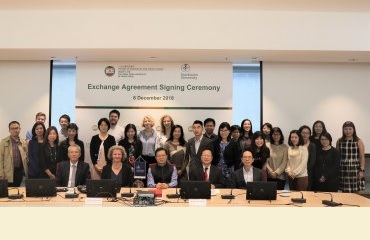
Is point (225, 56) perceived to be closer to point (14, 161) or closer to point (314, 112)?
point (314, 112)

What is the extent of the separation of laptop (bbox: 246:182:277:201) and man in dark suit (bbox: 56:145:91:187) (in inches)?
84.6

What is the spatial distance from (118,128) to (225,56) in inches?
82.5

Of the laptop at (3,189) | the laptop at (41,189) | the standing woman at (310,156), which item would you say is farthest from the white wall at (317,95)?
the laptop at (3,189)

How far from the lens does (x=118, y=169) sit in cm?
475

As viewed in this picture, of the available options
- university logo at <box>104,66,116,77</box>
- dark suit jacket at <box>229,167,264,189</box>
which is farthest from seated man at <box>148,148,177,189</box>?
A: university logo at <box>104,66,116,77</box>

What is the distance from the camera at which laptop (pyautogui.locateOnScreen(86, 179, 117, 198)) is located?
379cm

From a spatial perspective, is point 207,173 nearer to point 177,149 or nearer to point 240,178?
point 240,178

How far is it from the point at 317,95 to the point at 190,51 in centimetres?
235

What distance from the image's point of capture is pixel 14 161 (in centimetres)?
543

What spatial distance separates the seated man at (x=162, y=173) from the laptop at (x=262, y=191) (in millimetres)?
1260

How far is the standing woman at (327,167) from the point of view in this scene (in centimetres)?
531

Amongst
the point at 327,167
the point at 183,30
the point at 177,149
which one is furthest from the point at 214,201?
the point at 183,30

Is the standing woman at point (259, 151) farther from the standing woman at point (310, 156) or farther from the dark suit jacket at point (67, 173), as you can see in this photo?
→ the dark suit jacket at point (67, 173)
